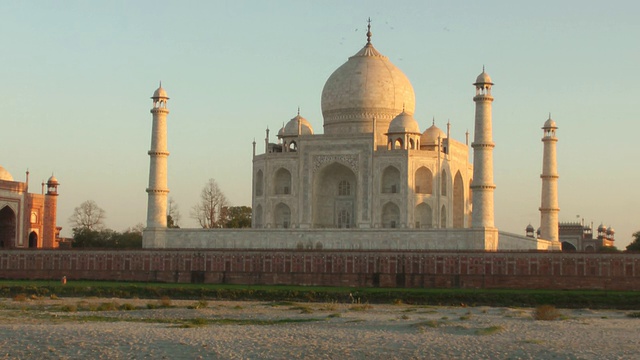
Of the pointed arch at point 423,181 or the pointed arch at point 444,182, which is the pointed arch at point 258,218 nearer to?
the pointed arch at point 423,181

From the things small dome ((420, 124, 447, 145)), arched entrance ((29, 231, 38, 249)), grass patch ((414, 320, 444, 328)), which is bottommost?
grass patch ((414, 320, 444, 328))

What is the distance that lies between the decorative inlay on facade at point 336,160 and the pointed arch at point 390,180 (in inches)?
45.5

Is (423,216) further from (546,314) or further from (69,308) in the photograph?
(69,308)

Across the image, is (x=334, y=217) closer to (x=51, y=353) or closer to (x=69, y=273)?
(x=69, y=273)

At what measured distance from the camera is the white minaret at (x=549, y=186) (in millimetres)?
37875

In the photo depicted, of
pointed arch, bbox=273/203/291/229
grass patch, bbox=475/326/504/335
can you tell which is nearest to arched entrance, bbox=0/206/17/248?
pointed arch, bbox=273/203/291/229

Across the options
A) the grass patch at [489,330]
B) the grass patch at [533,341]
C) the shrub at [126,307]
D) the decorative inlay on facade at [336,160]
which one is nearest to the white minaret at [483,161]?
the decorative inlay on facade at [336,160]

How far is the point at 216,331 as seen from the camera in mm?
17578

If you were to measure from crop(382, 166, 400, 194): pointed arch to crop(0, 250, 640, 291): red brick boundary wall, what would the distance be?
6.24 metres

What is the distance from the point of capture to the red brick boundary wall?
29.4 metres

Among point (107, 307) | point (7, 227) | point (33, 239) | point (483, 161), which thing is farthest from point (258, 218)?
point (107, 307)

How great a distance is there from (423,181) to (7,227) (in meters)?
18.6

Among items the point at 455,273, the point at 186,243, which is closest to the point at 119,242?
the point at 186,243

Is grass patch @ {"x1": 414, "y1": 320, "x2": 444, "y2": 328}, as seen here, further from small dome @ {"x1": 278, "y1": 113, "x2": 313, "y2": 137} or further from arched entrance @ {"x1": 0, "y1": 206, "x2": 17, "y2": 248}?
arched entrance @ {"x1": 0, "y1": 206, "x2": 17, "y2": 248}
